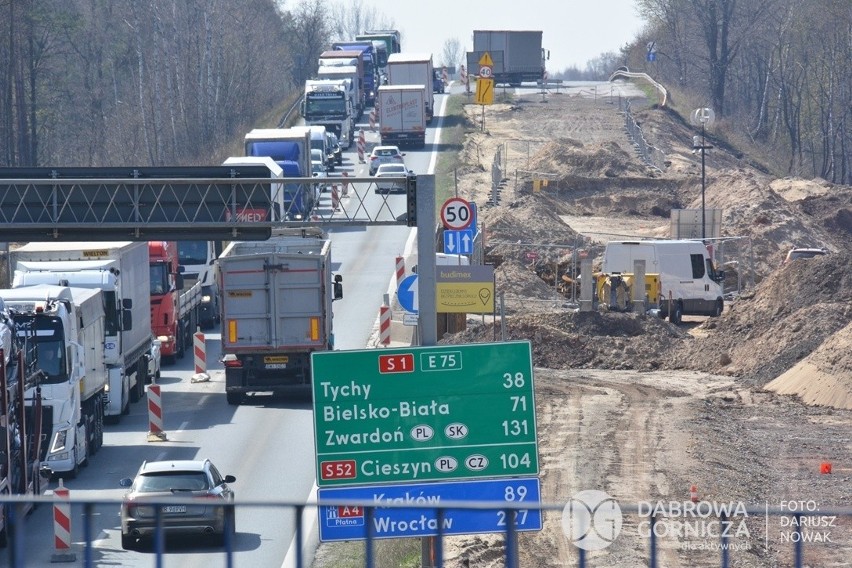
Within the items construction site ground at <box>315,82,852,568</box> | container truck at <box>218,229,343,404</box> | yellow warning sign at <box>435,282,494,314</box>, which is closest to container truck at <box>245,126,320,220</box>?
construction site ground at <box>315,82,852,568</box>

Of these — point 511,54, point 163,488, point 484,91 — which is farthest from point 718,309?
point 511,54

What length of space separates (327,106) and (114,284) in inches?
1938

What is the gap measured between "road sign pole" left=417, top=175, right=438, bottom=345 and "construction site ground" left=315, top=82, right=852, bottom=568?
3.16 meters

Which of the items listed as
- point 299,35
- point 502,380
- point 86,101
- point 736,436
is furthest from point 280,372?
point 299,35

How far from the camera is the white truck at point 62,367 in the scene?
22203mm

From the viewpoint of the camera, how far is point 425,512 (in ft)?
36.7

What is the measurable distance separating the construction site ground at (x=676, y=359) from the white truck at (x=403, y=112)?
456 centimetres

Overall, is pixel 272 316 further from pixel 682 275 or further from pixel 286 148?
pixel 286 148

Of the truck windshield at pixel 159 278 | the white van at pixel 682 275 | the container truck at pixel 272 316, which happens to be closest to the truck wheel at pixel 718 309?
the white van at pixel 682 275

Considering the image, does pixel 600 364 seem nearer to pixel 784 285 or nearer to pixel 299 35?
pixel 784 285

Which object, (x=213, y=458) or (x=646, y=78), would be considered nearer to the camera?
(x=213, y=458)

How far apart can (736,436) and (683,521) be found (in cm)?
842

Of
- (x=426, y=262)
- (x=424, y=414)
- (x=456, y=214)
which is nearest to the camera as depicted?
(x=424, y=414)

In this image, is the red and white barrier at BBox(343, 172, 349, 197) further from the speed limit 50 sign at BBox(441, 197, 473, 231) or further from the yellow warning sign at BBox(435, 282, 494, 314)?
the yellow warning sign at BBox(435, 282, 494, 314)
